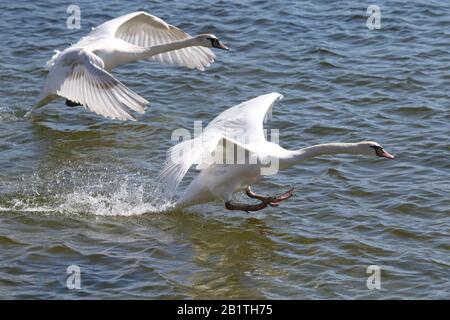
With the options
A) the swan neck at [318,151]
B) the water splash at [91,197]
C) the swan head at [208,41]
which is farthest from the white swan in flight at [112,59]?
the swan neck at [318,151]

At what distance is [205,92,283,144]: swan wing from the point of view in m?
10.3

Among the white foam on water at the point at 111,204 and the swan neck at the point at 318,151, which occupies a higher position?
the swan neck at the point at 318,151

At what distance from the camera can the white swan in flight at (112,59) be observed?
35.7ft

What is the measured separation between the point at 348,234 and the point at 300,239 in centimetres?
47

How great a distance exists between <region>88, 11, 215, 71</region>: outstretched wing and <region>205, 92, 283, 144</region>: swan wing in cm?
299

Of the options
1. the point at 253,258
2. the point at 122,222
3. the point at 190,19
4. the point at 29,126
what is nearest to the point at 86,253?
the point at 122,222

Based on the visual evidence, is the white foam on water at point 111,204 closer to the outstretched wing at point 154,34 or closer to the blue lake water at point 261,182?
the blue lake water at point 261,182

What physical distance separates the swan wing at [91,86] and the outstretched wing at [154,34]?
1.38 m

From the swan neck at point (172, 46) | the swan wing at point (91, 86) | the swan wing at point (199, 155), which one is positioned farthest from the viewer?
the swan neck at point (172, 46)

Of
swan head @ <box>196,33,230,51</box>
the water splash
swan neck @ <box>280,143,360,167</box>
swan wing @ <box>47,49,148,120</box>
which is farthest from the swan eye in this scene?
swan head @ <box>196,33,230,51</box>

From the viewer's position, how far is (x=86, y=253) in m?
9.44

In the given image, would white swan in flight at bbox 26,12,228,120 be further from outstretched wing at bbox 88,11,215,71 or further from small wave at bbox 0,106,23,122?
small wave at bbox 0,106,23,122

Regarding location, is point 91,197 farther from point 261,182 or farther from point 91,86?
point 261,182

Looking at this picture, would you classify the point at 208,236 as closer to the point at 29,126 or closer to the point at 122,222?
the point at 122,222
